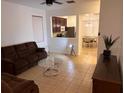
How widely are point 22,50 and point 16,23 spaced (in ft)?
3.38

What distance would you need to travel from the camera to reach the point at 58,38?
6.70 m

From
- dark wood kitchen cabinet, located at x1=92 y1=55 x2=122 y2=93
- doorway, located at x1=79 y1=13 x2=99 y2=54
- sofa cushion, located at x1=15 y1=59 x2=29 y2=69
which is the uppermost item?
doorway, located at x1=79 y1=13 x2=99 y2=54

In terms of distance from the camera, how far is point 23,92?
201 centimetres

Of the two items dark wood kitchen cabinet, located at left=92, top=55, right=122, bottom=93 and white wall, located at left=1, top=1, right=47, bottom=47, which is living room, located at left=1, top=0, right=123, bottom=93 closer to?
white wall, located at left=1, top=1, right=47, bottom=47

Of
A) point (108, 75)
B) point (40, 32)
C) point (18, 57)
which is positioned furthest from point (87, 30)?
point (108, 75)

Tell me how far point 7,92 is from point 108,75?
4.73 ft

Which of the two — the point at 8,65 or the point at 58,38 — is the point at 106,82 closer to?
the point at 8,65

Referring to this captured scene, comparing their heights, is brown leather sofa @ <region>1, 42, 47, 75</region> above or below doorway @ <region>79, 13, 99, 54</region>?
below

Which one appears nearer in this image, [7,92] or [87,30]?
[7,92]

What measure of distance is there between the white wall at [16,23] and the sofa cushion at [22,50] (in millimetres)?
283

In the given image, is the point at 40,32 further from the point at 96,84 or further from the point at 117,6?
the point at 96,84

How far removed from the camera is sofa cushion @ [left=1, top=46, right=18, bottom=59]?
3.99 m

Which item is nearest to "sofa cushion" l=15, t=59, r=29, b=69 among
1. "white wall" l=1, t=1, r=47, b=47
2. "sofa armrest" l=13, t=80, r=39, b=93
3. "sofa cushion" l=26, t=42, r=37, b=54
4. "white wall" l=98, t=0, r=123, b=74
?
"white wall" l=1, t=1, r=47, b=47

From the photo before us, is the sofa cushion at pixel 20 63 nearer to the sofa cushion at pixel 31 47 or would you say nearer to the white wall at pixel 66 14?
the sofa cushion at pixel 31 47
